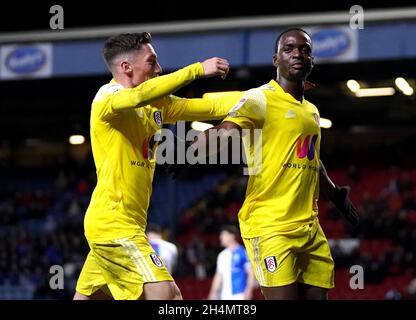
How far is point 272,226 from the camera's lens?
17.4ft

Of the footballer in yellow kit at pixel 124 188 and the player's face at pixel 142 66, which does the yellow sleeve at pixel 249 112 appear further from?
the player's face at pixel 142 66

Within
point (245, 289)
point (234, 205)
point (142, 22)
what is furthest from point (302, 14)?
point (234, 205)

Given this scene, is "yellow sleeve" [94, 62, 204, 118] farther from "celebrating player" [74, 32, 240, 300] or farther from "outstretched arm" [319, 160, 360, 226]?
"outstretched arm" [319, 160, 360, 226]

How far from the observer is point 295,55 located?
5.42 meters

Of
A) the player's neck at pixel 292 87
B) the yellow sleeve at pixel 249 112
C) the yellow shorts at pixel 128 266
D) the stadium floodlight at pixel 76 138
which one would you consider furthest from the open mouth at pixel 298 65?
the stadium floodlight at pixel 76 138

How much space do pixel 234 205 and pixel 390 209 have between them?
364 cm

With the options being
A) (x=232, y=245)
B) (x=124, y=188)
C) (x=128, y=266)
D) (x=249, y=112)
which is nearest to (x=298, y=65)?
(x=249, y=112)

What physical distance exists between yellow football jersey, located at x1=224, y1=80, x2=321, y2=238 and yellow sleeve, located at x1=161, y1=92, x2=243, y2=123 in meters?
0.51

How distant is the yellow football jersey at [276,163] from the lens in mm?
5312

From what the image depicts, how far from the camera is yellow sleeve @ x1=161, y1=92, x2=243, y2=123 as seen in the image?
229 inches

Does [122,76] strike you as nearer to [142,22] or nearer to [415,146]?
[142,22]

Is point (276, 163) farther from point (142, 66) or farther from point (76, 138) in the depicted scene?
point (76, 138)

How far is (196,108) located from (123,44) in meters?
0.64

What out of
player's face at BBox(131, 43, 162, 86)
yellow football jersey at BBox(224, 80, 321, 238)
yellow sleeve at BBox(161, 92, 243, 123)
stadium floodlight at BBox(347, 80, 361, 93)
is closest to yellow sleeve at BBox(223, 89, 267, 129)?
yellow football jersey at BBox(224, 80, 321, 238)
